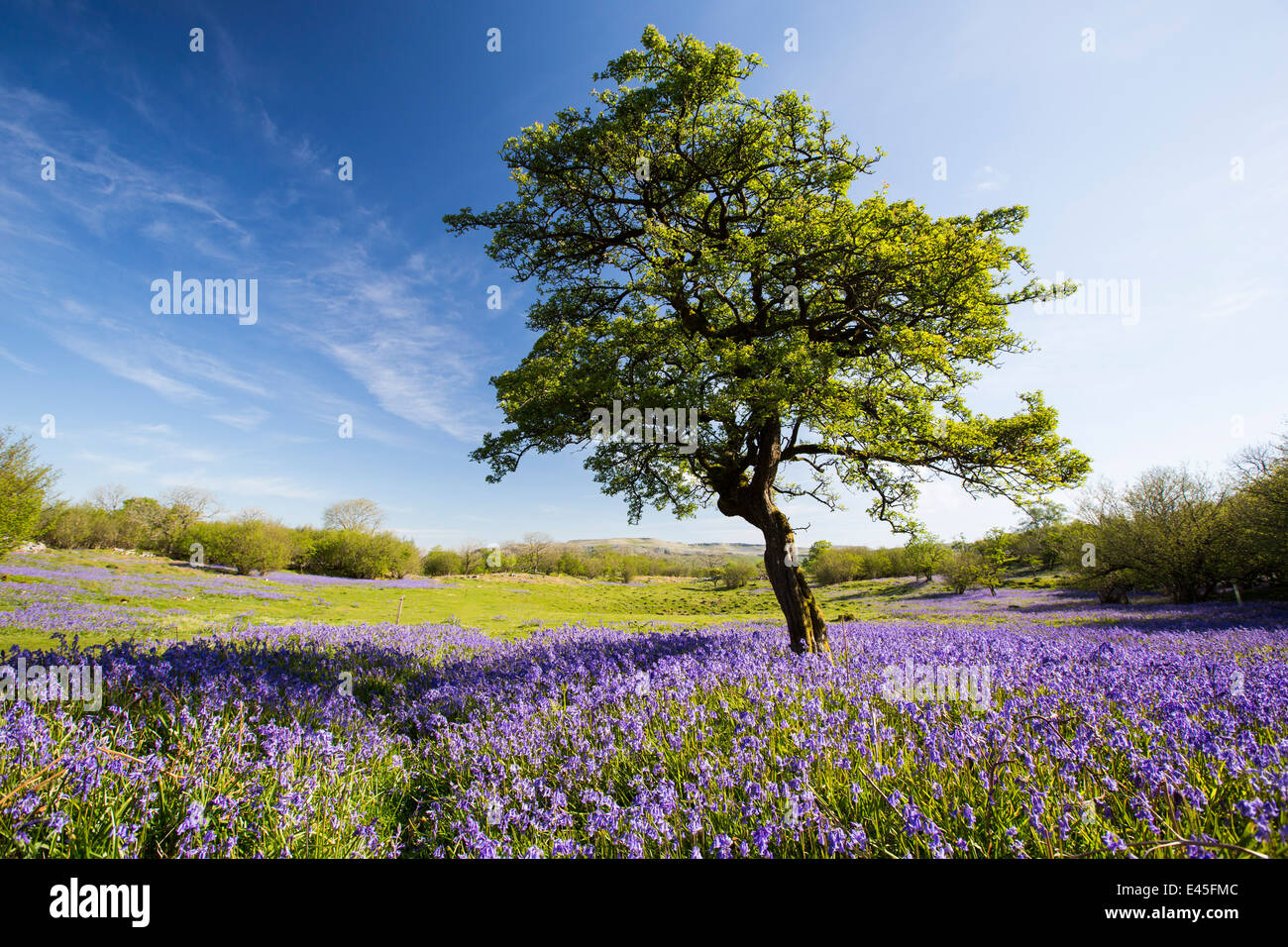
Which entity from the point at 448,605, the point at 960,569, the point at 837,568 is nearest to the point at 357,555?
the point at 448,605

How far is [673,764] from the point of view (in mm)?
3652

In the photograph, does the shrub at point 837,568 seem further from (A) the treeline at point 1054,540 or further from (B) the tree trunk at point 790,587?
(B) the tree trunk at point 790,587

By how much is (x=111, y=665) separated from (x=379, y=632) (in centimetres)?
708

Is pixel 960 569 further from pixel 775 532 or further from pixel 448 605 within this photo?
pixel 448 605

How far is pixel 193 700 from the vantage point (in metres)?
4.89

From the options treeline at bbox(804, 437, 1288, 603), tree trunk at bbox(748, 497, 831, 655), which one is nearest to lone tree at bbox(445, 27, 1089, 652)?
tree trunk at bbox(748, 497, 831, 655)

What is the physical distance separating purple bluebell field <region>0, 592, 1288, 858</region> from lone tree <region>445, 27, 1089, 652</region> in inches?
132

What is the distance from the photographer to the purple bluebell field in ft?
8.34

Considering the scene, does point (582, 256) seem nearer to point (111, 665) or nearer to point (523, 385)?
point (523, 385)

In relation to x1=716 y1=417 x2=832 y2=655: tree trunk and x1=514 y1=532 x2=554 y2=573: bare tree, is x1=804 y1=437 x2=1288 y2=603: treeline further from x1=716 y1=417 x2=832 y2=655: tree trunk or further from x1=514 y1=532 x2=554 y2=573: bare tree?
x1=514 y1=532 x2=554 y2=573: bare tree

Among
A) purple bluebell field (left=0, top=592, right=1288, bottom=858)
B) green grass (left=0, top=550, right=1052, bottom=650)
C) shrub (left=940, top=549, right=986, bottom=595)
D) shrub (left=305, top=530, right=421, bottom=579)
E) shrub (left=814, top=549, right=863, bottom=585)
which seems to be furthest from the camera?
shrub (left=814, top=549, right=863, bottom=585)
